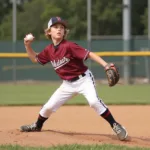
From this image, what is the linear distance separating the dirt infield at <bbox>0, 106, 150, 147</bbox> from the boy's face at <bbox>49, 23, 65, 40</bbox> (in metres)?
1.12

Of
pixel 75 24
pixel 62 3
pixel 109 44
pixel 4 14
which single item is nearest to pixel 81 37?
pixel 75 24

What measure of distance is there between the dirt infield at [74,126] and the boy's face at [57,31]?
1.12 m

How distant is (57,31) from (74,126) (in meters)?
1.80

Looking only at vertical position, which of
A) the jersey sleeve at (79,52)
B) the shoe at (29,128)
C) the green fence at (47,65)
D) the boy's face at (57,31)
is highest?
the boy's face at (57,31)

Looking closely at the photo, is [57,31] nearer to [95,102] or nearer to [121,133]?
[95,102]

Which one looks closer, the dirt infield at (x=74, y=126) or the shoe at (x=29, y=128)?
the dirt infield at (x=74, y=126)

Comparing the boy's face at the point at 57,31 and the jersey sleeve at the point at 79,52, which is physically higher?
the boy's face at the point at 57,31

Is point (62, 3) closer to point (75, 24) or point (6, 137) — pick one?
point (75, 24)

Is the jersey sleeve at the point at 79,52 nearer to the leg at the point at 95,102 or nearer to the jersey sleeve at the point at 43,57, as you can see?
the leg at the point at 95,102

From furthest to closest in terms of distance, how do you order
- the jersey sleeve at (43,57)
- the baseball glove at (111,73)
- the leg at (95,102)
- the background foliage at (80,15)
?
the background foliage at (80,15) < the jersey sleeve at (43,57) < the leg at (95,102) < the baseball glove at (111,73)

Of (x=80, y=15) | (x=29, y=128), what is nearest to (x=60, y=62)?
(x=29, y=128)

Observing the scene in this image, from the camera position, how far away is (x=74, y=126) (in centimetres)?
648

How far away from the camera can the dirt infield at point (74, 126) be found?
16.3ft

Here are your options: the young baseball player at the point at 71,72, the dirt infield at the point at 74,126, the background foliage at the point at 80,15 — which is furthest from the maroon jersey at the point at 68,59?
the background foliage at the point at 80,15
